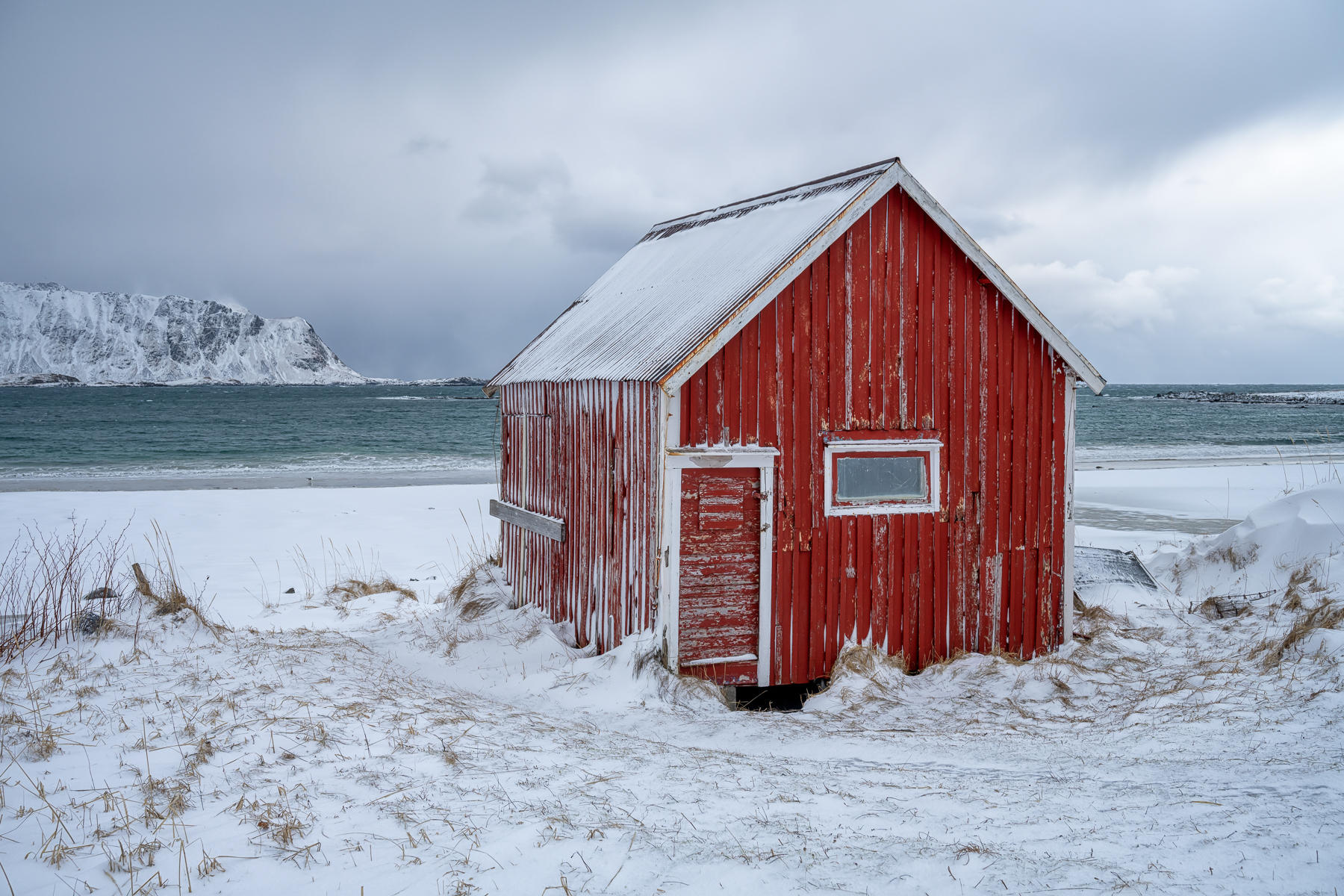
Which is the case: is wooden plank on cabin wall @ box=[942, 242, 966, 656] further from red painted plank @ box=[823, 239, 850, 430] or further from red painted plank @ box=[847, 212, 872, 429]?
red painted plank @ box=[823, 239, 850, 430]

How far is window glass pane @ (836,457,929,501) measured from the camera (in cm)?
880

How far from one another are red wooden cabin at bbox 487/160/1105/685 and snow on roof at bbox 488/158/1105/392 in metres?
0.04

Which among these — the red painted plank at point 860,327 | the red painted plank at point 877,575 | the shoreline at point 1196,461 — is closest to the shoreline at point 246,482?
the red painted plank at point 877,575

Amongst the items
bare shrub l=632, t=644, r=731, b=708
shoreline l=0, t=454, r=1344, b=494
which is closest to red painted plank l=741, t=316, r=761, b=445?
bare shrub l=632, t=644, r=731, b=708

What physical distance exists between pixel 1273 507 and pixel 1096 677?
23.6 ft

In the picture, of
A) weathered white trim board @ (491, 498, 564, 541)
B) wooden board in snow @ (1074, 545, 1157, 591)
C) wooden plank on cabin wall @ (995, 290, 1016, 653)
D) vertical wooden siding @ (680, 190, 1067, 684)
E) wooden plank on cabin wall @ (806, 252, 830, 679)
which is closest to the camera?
vertical wooden siding @ (680, 190, 1067, 684)

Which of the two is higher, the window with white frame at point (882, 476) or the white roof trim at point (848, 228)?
the white roof trim at point (848, 228)

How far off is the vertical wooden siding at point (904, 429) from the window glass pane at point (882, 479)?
0.77 ft

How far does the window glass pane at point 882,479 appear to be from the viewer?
8.80m

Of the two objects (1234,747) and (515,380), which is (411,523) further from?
(1234,747)

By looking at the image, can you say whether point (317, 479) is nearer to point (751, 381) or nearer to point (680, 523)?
point (680, 523)

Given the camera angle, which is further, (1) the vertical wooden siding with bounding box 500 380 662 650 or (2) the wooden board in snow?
(2) the wooden board in snow

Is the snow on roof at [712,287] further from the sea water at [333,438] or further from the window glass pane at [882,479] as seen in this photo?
the sea water at [333,438]

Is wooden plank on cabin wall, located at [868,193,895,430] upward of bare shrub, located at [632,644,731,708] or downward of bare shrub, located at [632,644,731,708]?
upward
